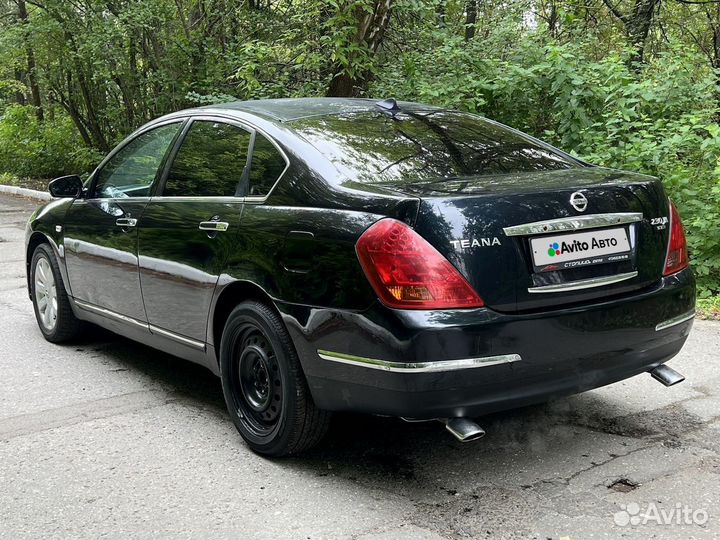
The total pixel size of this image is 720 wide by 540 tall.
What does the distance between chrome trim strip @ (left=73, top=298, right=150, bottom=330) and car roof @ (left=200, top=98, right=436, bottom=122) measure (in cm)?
130

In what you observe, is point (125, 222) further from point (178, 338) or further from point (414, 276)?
point (414, 276)

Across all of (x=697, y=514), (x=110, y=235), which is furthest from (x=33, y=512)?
(x=697, y=514)

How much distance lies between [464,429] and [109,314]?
2769 mm

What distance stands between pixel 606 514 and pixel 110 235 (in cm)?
326

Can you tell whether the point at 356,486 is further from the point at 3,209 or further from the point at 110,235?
the point at 3,209

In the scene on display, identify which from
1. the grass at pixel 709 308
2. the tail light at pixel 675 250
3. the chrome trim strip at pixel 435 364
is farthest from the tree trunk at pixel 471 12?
the chrome trim strip at pixel 435 364

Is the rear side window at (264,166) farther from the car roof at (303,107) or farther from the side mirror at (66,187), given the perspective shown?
the side mirror at (66,187)

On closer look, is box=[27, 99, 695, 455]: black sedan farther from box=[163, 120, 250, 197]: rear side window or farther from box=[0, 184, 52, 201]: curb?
box=[0, 184, 52, 201]: curb

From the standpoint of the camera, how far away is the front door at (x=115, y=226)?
484cm

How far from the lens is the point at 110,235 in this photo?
5.03m

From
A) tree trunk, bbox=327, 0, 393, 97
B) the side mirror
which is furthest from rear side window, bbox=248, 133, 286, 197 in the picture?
tree trunk, bbox=327, 0, 393, 97

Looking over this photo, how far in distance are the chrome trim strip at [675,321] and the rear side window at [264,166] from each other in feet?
6.00

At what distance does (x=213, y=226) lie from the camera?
4.13 metres

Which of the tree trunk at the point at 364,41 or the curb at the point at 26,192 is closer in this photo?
the tree trunk at the point at 364,41
